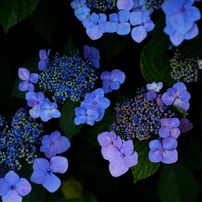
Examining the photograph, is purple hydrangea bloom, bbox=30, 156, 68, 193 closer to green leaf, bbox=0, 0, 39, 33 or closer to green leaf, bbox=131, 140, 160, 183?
green leaf, bbox=131, 140, 160, 183

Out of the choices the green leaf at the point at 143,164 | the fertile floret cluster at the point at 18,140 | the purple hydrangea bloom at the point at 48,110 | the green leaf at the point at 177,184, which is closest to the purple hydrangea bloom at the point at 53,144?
the fertile floret cluster at the point at 18,140

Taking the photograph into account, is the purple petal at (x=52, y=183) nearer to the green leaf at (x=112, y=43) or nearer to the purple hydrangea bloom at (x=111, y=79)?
the purple hydrangea bloom at (x=111, y=79)

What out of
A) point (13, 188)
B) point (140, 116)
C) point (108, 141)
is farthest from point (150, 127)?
point (13, 188)

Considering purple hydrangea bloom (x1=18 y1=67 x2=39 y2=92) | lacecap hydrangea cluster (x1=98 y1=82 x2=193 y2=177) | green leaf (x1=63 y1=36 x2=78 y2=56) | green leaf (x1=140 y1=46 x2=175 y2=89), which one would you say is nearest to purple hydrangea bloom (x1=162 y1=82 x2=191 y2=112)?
lacecap hydrangea cluster (x1=98 y1=82 x2=193 y2=177)

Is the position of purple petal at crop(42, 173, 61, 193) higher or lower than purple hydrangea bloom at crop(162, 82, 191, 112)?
lower

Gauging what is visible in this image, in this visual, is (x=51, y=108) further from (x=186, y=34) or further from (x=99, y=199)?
(x=99, y=199)

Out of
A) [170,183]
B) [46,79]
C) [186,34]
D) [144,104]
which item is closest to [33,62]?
[46,79]
